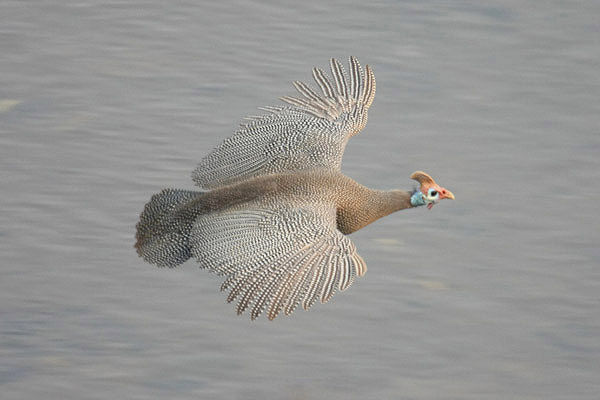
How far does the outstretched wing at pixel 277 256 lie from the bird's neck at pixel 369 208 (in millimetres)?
340

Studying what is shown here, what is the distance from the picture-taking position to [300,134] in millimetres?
5789

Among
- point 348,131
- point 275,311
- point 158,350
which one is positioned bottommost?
point 158,350

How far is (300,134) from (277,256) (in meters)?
1.06

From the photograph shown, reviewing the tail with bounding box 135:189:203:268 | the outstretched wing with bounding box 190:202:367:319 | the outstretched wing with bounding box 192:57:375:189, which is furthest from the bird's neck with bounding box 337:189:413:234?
the tail with bounding box 135:189:203:268

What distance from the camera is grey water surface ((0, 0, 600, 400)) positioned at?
5.00 meters

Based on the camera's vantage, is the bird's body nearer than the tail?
Yes

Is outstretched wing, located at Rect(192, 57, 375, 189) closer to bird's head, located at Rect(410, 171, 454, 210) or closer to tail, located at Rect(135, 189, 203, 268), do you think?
tail, located at Rect(135, 189, 203, 268)

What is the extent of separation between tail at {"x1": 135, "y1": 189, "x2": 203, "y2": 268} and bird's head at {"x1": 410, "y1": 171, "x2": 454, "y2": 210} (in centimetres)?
93

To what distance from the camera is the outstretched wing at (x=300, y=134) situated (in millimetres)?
5672

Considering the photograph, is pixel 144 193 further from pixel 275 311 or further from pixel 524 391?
pixel 524 391

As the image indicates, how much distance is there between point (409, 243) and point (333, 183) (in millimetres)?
527

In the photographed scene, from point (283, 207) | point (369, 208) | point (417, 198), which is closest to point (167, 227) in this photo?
point (283, 207)

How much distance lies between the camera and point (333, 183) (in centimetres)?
549

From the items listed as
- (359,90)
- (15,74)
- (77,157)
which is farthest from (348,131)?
(15,74)
